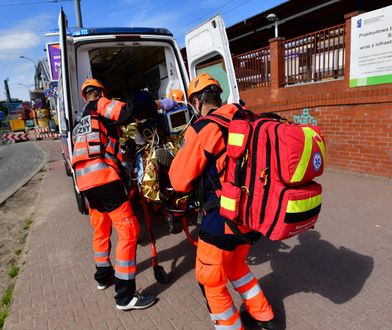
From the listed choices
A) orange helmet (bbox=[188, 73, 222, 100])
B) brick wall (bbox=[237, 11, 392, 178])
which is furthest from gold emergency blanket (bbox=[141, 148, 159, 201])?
brick wall (bbox=[237, 11, 392, 178])

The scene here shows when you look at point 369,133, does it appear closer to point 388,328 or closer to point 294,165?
point 388,328

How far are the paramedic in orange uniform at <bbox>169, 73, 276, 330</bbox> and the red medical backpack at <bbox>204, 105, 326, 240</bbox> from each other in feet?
0.35

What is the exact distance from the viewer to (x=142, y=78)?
666cm

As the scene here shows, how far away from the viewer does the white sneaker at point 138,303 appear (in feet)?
9.09

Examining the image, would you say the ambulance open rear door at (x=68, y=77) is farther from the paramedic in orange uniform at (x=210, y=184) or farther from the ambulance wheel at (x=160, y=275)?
the paramedic in orange uniform at (x=210, y=184)

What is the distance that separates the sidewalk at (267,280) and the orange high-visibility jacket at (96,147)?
1154 millimetres

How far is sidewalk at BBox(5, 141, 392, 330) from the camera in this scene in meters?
2.61

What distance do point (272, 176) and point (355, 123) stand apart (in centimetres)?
507

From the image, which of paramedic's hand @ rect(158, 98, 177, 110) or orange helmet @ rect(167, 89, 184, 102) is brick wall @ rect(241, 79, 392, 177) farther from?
paramedic's hand @ rect(158, 98, 177, 110)

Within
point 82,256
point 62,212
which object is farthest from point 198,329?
point 62,212

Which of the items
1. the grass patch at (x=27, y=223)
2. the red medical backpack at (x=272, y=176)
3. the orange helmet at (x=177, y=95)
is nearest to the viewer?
the red medical backpack at (x=272, y=176)

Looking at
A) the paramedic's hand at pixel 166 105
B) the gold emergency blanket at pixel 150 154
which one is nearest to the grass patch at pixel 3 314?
the gold emergency blanket at pixel 150 154

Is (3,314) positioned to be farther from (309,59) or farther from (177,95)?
(309,59)

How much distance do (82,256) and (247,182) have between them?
2.86 meters
